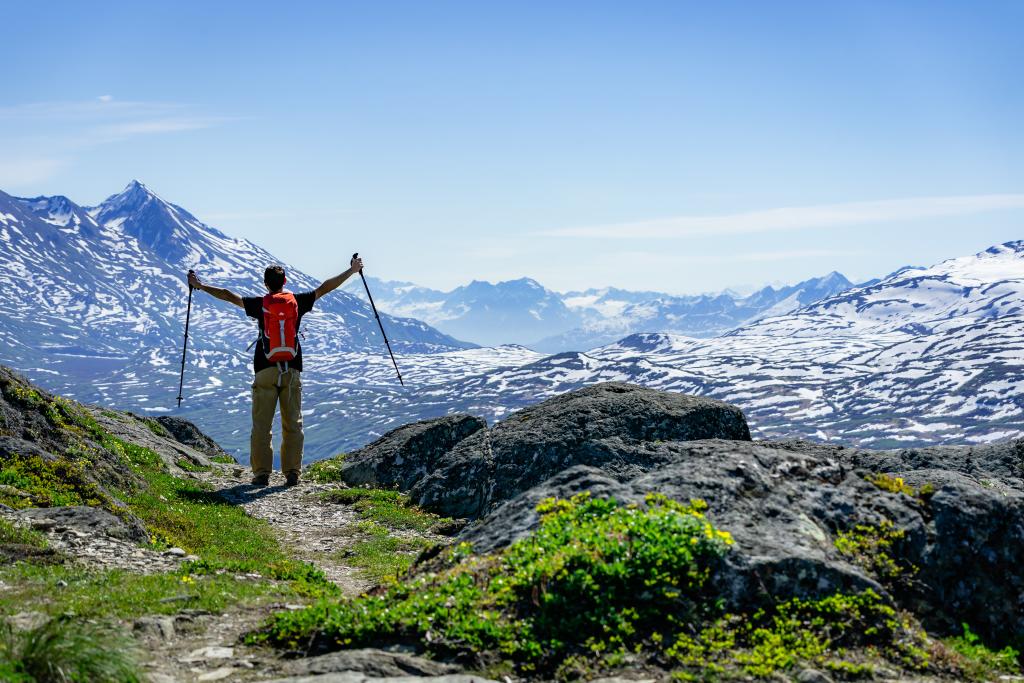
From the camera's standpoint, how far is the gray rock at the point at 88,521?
14848mm

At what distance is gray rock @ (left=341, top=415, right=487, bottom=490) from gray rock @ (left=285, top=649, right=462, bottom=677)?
744 inches

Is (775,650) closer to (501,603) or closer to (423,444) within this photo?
(501,603)

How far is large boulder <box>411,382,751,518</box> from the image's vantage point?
22812 mm

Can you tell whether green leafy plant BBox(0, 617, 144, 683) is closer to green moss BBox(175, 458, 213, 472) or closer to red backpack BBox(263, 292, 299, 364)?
red backpack BBox(263, 292, 299, 364)

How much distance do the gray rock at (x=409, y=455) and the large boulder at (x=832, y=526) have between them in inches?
635

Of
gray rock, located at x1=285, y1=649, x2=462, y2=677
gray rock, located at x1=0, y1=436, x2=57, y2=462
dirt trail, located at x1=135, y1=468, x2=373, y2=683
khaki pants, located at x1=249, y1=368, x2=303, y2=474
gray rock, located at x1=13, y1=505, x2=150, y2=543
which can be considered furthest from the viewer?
khaki pants, located at x1=249, y1=368, x2=303, y2=474

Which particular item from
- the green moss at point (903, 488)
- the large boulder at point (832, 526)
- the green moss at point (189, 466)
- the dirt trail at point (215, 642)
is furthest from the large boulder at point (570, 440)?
the green moss at point (189, 466)

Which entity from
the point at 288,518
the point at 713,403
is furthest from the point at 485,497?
the point at 713,403

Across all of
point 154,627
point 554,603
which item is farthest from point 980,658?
point 154,627

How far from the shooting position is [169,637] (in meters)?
10.1

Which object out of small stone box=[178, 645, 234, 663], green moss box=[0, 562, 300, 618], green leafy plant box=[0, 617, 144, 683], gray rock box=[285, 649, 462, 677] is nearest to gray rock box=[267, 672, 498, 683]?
gray rock box=[285, 649, 462, 677]

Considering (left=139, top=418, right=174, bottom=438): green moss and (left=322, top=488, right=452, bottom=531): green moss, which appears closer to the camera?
(left=322, top=488, right=452, bottom=531): green moss

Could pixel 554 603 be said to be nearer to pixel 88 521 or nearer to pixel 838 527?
pixel 838 527

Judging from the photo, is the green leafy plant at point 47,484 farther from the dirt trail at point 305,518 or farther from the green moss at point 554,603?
the green moss at point 554,603
